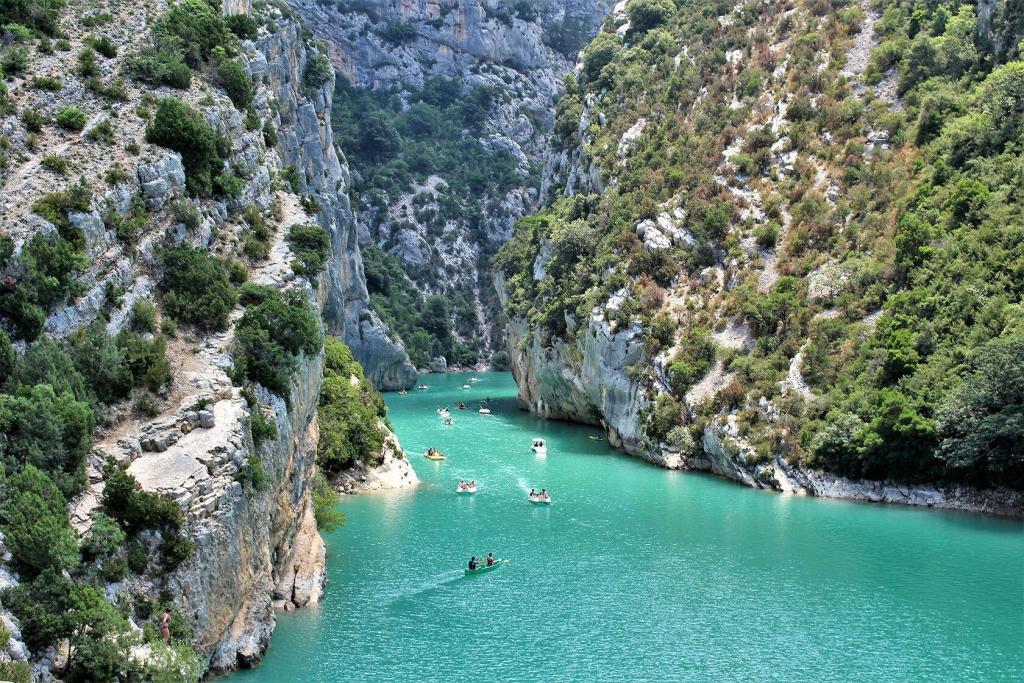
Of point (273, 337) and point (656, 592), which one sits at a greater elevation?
point (273, 337)

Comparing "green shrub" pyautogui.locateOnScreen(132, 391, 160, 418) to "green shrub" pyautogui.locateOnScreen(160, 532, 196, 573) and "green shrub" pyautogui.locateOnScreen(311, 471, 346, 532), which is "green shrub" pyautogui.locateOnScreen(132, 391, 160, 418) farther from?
"green shrub" pyautogui.locateOnScreen(311, 471, 346, 532)

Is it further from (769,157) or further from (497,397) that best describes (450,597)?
(497,397)

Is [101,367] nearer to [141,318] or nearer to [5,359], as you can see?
[5,359]

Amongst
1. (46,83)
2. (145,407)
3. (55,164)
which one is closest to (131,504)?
(145,407)

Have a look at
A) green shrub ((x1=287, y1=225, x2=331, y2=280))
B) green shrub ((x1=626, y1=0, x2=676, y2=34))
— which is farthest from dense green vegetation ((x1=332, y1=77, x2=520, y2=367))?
green shrub ((x1=287, y1=225, x2=331, y2=280))

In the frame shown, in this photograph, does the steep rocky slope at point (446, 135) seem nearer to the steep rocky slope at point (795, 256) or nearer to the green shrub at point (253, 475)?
the steep rocky slope at point (795, 256)

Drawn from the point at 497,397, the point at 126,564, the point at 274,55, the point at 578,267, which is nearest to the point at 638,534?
the point at 126,564

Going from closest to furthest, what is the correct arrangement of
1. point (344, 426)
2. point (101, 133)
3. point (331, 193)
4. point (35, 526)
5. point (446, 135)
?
point (35, 526), point (101, 133), point (344, 426), point (331, 193), point (446, 135)
